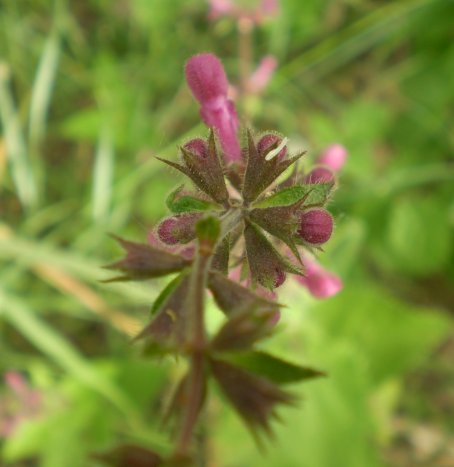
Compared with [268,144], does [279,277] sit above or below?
below

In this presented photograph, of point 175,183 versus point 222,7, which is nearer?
point 175,183

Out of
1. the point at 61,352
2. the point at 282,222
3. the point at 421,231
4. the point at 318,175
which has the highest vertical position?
the point at 421,231

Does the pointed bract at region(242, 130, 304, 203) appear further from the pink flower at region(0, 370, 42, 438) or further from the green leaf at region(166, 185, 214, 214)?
the pink flower at region(0, 370, 42, 438)

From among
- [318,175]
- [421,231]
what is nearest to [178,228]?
[318,175]

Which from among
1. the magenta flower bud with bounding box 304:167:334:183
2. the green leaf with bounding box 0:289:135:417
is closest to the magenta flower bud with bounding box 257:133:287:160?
the magenta flower bud with bounding box 304:167:334:183

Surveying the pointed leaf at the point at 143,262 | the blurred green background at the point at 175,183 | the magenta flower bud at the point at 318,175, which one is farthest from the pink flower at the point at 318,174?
the blurred green background at the point at 175,183

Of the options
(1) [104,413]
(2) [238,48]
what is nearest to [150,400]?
(1) [104,413]

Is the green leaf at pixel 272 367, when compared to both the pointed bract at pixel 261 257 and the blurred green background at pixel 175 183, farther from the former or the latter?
the blurred green background at pixel 175 183

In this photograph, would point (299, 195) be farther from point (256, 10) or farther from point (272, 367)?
point (256, 10)
